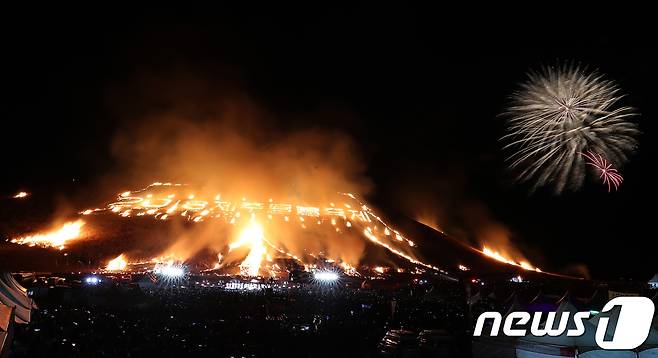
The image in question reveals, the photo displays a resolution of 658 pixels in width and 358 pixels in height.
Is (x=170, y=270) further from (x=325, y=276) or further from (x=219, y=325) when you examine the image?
(x=219, y=325)

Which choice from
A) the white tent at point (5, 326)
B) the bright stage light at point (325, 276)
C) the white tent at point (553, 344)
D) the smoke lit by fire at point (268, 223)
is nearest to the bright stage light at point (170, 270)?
the smoke lit by fire at point (268, 223)

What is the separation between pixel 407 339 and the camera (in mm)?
15484

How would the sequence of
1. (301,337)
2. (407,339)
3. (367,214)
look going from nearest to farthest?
(407,339) → (301,337) → (367,214)

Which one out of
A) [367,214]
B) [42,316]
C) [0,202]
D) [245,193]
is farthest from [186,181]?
[42,316]

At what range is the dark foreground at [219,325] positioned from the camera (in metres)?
14.8

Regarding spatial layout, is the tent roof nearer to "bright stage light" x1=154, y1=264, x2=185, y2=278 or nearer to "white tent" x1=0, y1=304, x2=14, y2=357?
"white tent" x1=0, y1=304, x2=14, y2=357

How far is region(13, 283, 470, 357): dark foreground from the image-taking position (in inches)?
584

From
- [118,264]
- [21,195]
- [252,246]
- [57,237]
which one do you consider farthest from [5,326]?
[21,195]

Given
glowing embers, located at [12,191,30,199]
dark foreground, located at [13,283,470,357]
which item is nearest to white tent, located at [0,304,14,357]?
dark foreground, located at [13,283,470,357]

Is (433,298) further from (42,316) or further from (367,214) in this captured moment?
(367,214)

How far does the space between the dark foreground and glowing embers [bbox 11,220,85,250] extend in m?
34.6

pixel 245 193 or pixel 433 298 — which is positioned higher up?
pixel 245 193

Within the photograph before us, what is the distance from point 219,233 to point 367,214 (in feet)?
102

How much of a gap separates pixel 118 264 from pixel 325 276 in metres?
23.4
